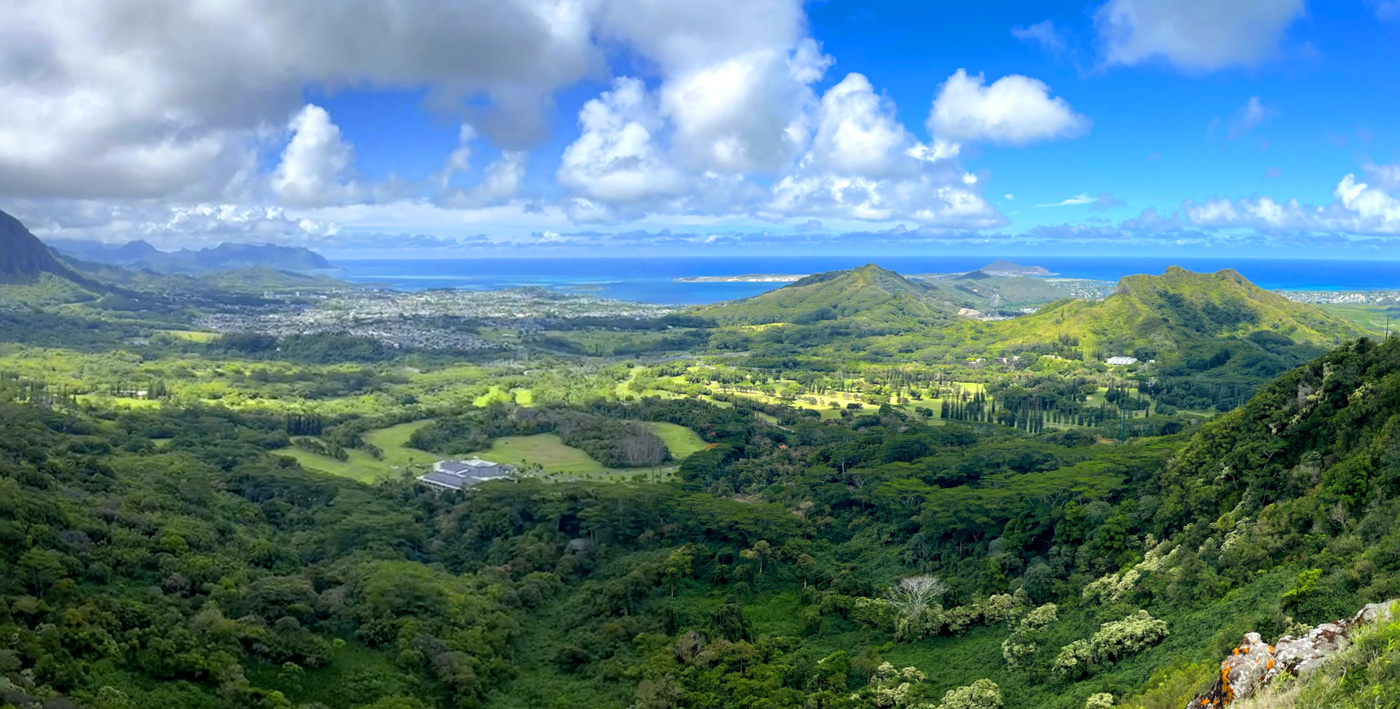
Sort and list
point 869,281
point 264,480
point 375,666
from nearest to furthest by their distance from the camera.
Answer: point 375,666, point 264,480, point 869,281

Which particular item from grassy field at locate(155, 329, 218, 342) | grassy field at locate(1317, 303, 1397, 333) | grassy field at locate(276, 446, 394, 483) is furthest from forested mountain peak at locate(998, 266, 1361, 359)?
grassy field at locate(155, 329, 218, 342)

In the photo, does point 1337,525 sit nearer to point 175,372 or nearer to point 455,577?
point 455,577

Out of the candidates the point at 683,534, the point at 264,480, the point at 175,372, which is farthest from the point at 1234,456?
the point at 175,372

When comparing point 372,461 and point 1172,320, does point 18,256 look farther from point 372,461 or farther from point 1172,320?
point 1172,320

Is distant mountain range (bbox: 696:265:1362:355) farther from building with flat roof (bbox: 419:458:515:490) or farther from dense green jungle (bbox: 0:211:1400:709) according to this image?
building with flat roof (bbox: 419:458:515:490)

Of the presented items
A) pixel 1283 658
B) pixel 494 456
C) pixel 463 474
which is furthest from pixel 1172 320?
pixel 1283 658

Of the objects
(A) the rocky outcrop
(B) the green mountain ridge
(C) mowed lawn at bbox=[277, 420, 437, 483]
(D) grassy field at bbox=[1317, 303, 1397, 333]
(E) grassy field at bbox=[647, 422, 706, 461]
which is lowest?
(E) grassy field at bbox=[647, 422, 706, 461]
